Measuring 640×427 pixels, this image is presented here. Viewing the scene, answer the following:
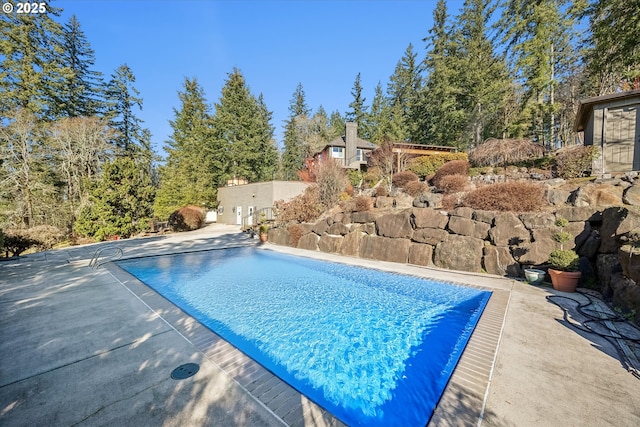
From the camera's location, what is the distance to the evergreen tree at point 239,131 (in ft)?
98.6

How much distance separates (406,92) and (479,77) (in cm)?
1328

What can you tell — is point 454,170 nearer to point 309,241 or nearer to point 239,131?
point 309,241

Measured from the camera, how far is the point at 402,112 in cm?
3450

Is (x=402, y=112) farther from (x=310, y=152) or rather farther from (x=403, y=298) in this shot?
(x=403, y=298)

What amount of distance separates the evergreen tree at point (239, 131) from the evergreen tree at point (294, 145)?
20.0 ft

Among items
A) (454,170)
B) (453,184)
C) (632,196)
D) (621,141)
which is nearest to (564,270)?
(632,196)

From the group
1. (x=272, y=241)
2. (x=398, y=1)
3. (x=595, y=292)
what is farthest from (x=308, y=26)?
(x=595, y=292)

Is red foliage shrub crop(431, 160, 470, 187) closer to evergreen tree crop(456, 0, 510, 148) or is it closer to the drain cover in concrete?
evergreen tree crop(456, 0, 510, 148)

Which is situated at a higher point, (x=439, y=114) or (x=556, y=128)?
(x=439, y=114)

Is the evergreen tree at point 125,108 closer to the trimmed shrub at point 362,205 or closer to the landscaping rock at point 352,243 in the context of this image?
the trimmed shrub at point 362,205

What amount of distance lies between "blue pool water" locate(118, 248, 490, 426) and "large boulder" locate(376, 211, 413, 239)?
89.8 inches

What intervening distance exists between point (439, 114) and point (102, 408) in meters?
31.2

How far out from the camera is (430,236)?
346 inches

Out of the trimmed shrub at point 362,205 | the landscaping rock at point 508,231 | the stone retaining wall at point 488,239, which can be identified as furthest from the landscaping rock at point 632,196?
the trimmed shrub at point 362,205
